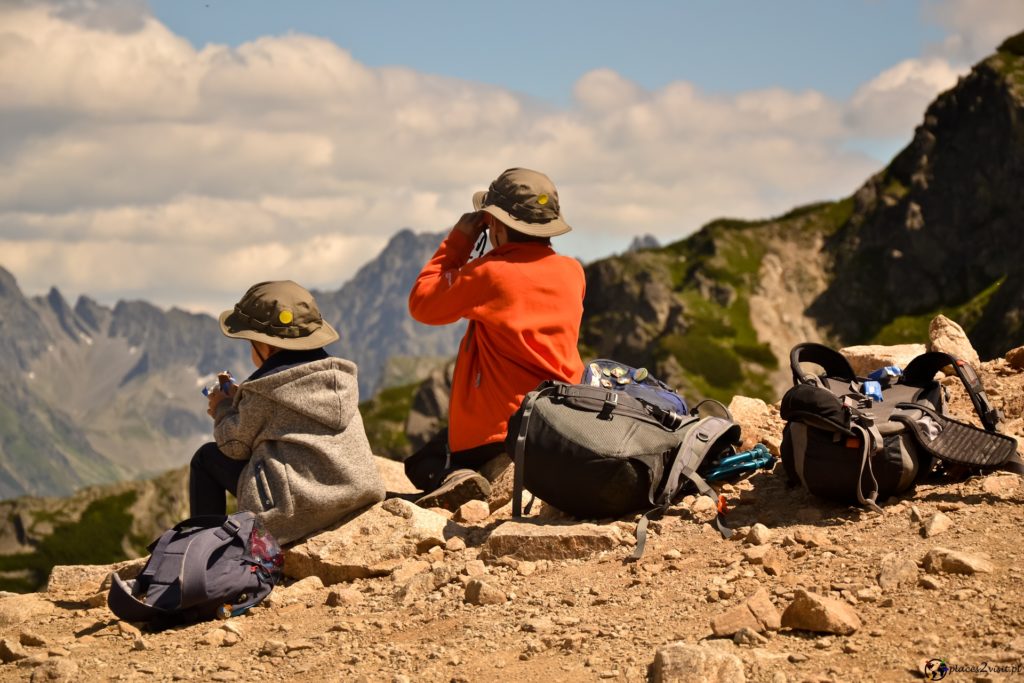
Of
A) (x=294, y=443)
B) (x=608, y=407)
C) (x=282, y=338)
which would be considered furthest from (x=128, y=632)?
(x=608, y=407)

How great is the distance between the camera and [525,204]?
8438 millimetres

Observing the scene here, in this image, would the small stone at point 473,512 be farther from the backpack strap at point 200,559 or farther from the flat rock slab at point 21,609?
the flat rock slab at point 21,609

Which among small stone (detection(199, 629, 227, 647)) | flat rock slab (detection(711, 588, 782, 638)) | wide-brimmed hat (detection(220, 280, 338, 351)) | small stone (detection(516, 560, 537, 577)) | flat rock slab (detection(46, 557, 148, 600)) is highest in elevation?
wide-brimmed hat (detection(220, 280, 338, 351))

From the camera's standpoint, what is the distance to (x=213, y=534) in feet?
23.8

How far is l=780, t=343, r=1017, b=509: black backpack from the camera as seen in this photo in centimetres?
658

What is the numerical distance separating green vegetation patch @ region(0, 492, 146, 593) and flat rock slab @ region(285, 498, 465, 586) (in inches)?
3750

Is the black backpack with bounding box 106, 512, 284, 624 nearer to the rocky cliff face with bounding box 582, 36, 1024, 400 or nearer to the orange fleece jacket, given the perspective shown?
the orange fleece jacket

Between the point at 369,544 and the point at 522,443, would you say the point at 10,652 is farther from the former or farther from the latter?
the point at 522,443

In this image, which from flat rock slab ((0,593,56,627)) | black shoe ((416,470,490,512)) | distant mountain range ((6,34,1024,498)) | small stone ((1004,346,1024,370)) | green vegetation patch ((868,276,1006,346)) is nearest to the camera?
flat rock slab ((0,593,56,627))

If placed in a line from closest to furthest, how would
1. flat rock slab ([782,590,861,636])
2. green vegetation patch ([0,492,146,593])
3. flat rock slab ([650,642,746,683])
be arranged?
flat rock slab ([650,642,746,683]) < flat rock slab ([782,590,861,636]) < green vegetation patch ([0,492,146,593])

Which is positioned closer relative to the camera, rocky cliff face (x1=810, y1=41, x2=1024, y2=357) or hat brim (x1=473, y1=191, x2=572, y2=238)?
hat brim (x1=473, y1=191, x2=572, y2=238)

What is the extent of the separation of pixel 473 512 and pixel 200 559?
2.32 meters

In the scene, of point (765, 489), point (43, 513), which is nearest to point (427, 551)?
point (765, 489)

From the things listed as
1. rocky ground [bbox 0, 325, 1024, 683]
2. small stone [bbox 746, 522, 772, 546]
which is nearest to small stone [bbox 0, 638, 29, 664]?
rocky ground [bbox 0, 325, 1024, 683]
